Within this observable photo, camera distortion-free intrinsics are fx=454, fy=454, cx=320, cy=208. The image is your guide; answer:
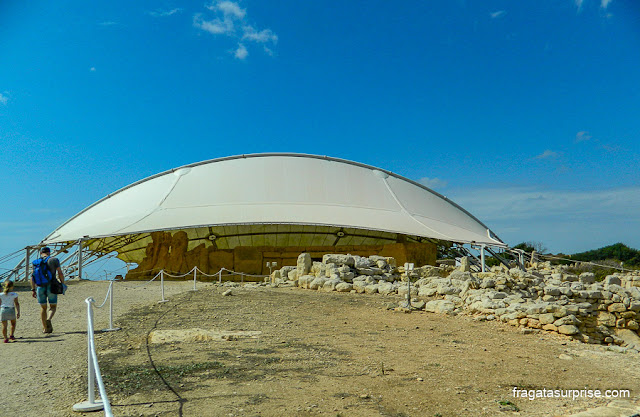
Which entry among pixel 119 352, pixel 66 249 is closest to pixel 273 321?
pixel 119 352

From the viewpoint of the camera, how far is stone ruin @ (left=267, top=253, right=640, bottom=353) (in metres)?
9.59

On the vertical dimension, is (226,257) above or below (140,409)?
above

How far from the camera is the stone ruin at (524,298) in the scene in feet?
31.4

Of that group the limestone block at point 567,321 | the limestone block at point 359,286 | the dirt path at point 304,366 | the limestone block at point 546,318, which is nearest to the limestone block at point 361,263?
the limestone block at point 359,286

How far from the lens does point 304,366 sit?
20.7 ft

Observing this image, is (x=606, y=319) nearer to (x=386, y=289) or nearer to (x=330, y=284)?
(x=386, y=289)

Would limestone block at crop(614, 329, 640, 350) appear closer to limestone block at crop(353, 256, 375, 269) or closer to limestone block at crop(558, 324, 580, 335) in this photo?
limestone block at crop(558, 324, 580, 335)

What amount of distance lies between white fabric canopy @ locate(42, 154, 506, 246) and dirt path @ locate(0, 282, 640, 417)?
12.3 m

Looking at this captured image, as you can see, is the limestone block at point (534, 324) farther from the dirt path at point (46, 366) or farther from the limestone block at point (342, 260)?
the dirt path at point (46, 366)

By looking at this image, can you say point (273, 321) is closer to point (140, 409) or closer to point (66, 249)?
point (140, 409)

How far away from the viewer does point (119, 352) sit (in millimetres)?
Answer: 6988

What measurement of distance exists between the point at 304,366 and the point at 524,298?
7104 millimetres

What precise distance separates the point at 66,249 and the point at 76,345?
18.8m

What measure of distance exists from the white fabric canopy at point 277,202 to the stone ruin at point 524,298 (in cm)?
603
